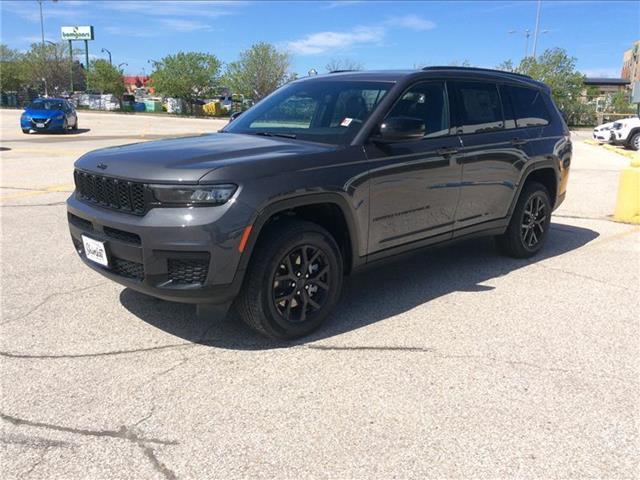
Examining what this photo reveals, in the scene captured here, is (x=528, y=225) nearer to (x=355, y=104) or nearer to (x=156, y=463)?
(x=355, y=104)

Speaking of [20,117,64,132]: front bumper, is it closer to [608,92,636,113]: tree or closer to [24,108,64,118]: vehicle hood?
[24,108,64,118]: vehicle hood

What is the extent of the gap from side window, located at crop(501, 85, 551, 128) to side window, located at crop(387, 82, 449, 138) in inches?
Result: 42.1

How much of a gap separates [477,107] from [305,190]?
2279mm

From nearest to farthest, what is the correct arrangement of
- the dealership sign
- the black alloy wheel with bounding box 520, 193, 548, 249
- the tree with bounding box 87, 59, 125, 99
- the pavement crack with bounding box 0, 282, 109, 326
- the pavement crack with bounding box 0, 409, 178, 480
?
1. the pavement crack with bounding box 0, 409, 178, 480
2. the pavement crack with bounding box 0, 282, 109, 326
3. the black alloy wheel with bounding box 520, 193, 548, 249
4. the tree with bounding box 87, 59, 125, 99
5. the dealership sign

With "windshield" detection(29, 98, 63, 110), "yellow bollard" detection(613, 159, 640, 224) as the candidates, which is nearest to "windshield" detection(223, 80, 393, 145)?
"yellow bollard" detection(613, 159, 640, 224)

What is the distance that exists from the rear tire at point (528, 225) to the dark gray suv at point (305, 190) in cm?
18

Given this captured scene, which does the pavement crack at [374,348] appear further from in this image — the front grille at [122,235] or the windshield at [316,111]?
the windshield at [316,111]

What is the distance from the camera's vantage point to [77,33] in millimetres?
101500

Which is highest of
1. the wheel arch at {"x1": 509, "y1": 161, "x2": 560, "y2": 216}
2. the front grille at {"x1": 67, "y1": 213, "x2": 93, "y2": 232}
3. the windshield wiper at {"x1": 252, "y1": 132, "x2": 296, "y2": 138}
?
the windshield wiper at {"x1": 252, "y1": 132, "x2": 296, "y2": 138}

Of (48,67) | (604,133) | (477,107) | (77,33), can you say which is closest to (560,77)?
(604,133)

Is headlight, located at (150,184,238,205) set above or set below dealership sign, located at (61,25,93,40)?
below

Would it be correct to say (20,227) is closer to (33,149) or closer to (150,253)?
(150,253)

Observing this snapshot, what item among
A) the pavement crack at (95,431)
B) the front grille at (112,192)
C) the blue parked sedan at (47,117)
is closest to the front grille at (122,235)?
the front grille at (112,192)

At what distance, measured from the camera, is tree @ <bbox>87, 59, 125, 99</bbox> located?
68.2 meters
